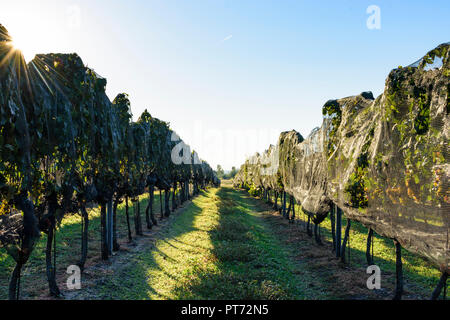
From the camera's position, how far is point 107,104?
8.23 meters

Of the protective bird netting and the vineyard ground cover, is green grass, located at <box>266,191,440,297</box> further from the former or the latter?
the vineyard ground cover

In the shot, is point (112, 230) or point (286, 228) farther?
point (286, 228)

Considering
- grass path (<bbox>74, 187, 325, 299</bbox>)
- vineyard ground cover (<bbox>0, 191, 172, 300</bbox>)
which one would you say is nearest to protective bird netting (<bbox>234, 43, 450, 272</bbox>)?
grass path (<bbox>74, 187, 325, 299</bbox>)

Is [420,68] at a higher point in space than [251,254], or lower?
higher

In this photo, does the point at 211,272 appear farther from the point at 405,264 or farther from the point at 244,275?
the point at 405,264

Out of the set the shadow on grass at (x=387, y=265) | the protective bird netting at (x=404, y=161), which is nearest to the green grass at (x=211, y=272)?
the shadow on grass at (x=387, y=265)

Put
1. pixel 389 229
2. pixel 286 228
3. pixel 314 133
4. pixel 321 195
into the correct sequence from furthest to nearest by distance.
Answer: pixel 286 228 < pixel 314 133 < pixel 321 195 < pixel 389 229

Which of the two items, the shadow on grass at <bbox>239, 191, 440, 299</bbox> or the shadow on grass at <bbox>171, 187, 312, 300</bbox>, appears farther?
the shadow on grass at <bbox>239, 191, 440, 299</bbox>

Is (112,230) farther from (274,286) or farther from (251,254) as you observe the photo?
(274,286)

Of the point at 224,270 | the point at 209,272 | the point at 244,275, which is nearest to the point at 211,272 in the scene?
the point at 209,272

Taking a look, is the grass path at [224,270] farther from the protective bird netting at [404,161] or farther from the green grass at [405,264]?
the protective bird netting at [404,161]

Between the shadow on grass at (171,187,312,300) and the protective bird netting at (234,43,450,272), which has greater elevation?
the protective bird netting at (234,43,450,272)
